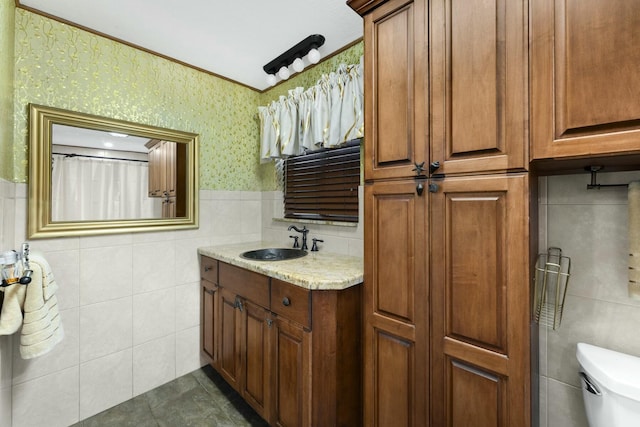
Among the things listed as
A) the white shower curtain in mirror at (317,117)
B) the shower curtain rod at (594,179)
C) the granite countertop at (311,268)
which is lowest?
the granite countertop at (311,268)

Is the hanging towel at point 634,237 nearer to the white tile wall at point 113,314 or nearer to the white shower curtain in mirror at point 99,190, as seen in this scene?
the white tile wall at point 113,314

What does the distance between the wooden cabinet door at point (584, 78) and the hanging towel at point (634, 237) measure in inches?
12.6

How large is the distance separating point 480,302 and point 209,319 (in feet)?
6.11

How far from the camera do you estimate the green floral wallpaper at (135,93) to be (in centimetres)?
153

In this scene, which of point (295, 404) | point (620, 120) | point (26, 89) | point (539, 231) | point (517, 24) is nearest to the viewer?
point (620, 120)

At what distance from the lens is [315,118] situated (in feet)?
6.35

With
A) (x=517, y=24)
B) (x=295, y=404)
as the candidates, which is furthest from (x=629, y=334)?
(x=295, y=404)

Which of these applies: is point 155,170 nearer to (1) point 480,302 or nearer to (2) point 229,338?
(2) point 229,338

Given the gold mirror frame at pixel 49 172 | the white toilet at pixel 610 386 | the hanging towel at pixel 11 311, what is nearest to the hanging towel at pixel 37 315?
the hanging towel at pixel 11 311

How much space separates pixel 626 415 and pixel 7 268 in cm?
227

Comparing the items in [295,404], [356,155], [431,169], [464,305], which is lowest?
[295,404]

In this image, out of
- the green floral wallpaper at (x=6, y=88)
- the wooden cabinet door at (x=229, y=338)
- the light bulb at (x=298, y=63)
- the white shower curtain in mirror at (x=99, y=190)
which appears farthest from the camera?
the light bulb at (x=298, y=63)

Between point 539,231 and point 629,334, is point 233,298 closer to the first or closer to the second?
point 539,231

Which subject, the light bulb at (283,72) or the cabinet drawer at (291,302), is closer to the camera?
the cabinet drawer at (291,302)
